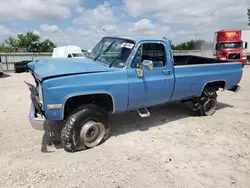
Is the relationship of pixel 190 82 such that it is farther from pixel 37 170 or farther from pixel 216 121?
pixel 37 170

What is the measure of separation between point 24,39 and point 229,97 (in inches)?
1413

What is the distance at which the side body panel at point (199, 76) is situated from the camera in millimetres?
4844

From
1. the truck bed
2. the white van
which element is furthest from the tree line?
the truck bed

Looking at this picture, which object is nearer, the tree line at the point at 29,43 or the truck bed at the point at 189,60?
the truck bed at the point at 189,60

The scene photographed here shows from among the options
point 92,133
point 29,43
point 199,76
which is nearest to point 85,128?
point 92,133

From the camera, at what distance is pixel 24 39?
1391 inches

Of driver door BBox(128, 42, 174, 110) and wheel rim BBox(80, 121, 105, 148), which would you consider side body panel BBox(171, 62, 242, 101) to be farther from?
wheel rim BBox(80, 121, 105, 148)

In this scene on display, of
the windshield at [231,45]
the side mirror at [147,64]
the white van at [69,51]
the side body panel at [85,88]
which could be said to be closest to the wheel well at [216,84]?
the side mirror at [147,64]

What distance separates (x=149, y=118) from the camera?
562 centimetres

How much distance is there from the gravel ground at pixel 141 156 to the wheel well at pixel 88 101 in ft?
2.40

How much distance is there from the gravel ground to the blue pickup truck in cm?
50

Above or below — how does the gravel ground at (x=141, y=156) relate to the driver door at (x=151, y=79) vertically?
below

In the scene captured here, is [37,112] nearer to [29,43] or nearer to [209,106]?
[209,106]

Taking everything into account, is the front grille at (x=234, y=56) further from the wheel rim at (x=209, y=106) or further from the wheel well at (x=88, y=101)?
the wheel well at (x=88, y=101)
